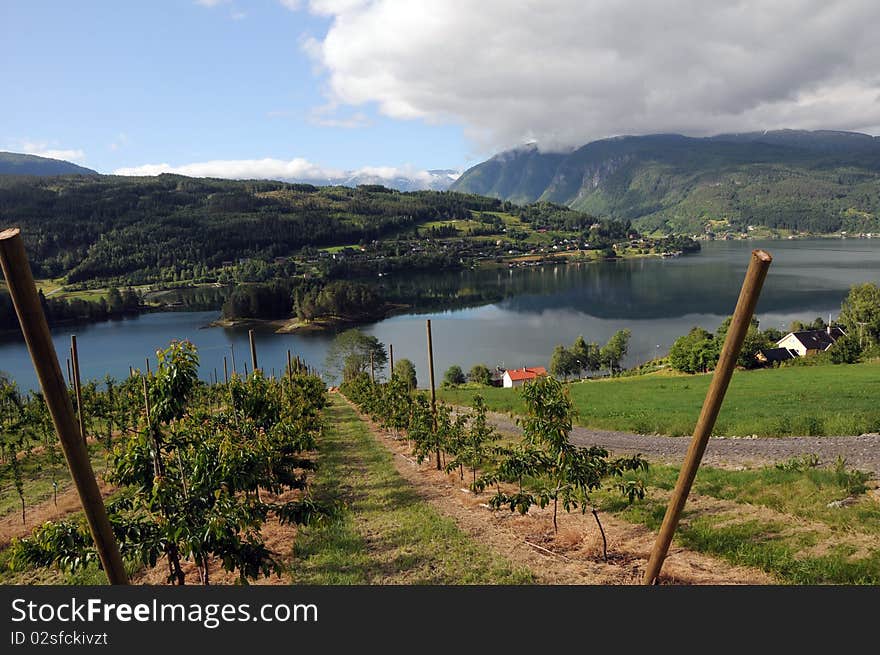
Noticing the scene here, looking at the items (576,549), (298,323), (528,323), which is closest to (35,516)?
(576,549)

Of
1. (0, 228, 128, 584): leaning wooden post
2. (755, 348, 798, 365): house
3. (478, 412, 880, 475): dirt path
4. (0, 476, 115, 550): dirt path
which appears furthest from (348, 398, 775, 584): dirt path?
(755, 348, 798, 365): house

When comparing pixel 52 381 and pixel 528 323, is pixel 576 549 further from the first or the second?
pixel 528 323

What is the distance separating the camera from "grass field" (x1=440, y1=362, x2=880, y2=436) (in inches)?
687

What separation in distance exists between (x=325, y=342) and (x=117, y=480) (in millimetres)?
78825

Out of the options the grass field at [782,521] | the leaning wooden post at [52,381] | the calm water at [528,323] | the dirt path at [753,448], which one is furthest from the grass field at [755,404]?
the calm water at [528,323]

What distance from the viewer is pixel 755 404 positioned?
2261 centimetres

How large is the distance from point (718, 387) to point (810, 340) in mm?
63945

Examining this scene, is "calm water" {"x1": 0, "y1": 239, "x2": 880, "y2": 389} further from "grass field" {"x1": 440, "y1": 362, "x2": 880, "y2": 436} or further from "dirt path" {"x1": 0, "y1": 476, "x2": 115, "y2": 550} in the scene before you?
"dirt path" {"x1": 0, "y1": 476, "x2": 115, "y2": 550}

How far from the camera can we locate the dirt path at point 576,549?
6871mm

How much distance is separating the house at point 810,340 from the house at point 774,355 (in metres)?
1.62

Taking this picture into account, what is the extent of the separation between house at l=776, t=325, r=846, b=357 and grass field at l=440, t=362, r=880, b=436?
21573 millimetres

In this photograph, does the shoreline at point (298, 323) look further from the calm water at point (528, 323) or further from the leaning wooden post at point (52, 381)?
the leaning wooden post at point (52, 381)

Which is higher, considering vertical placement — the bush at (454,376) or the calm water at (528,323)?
the calm water at (528,323)
